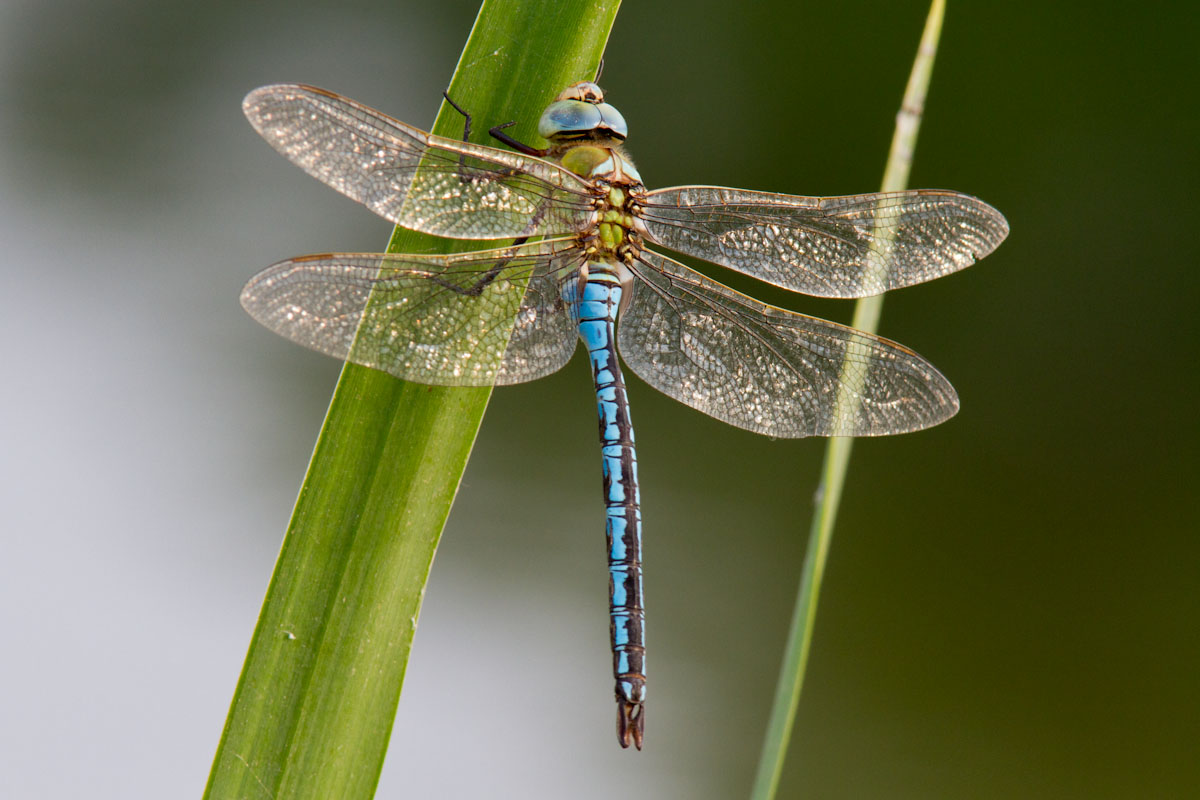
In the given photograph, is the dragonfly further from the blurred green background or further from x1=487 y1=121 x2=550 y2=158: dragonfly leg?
the blurred green background

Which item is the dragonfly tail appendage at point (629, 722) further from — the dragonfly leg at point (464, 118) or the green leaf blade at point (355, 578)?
the dragonfly leg at point (464, 118)

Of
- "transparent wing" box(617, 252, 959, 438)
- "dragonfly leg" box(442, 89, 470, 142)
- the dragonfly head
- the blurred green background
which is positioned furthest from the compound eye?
the blurred green background

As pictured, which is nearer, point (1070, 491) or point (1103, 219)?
point (1070, 491)

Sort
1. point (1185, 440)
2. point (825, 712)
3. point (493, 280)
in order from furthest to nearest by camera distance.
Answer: point (1185, 440) < point (825, 712) < point (493, 280)

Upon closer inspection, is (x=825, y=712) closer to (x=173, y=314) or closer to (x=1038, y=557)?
(x=1038, y=557)

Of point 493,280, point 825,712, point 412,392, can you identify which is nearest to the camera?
point 412,392

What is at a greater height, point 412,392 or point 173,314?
point 173,314

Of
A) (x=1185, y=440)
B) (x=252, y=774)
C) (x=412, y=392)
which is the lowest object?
(x=252, y=774)

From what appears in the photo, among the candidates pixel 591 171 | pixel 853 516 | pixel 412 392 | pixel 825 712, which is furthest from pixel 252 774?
pixel 853 516
